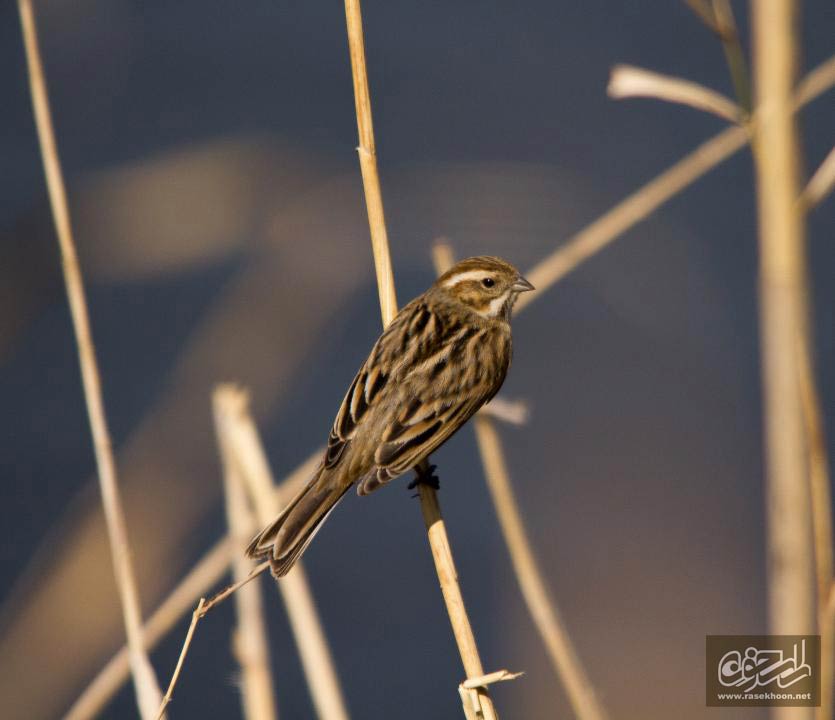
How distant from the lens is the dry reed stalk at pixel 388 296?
299cm

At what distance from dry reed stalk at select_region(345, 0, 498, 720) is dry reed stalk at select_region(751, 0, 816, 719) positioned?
2.90 feet

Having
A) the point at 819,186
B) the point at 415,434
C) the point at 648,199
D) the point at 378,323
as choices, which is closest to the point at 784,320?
the point at 819,186

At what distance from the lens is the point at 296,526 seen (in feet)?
11.6

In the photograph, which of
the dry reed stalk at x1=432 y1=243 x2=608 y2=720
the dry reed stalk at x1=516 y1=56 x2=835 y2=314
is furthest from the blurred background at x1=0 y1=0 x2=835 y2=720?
the dry reed stalk at x1=516 y1=56 x2=835 y2=314

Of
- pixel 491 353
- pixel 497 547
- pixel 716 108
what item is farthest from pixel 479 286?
pixel 716 108

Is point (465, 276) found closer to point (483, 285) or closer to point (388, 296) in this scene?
point (483, 285)

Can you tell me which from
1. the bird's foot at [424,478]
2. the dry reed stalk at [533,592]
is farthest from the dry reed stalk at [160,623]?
the dry reed stalk at [533,592]

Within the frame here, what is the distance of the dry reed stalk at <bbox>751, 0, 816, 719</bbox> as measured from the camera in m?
2.18

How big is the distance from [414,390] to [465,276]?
55cm

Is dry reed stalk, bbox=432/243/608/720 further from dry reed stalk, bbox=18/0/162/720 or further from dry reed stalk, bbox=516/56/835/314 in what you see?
dry reed stalk, bbox=18/0/162/720

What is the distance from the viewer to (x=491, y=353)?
174 inches

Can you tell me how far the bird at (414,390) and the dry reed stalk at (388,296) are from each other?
0.91 feet

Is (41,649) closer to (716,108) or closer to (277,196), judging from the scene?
(277,196)
